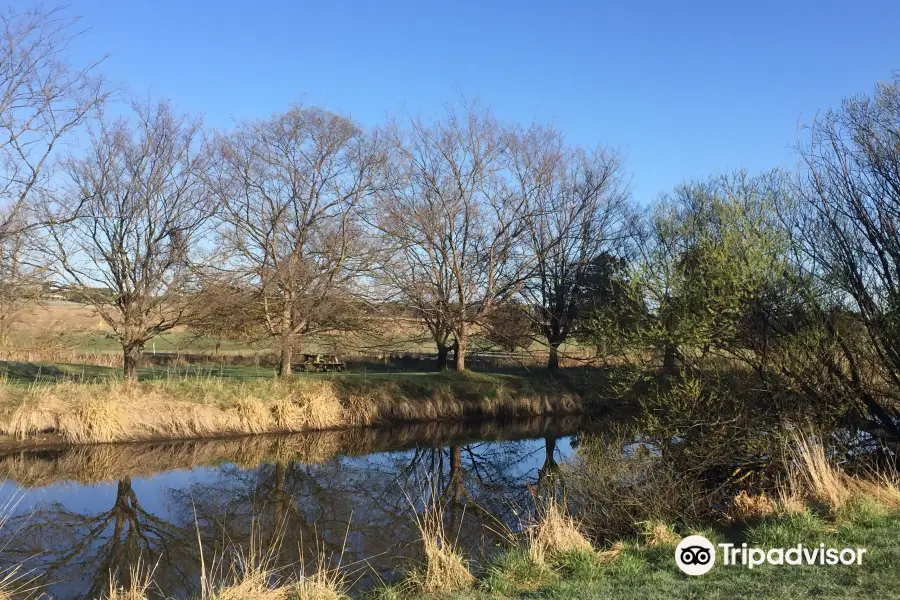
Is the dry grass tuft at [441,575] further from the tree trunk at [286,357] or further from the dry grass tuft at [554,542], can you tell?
the tree trunk at [286,357]

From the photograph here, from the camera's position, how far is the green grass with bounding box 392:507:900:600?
4770 millimetres

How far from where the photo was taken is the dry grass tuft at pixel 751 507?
23.9 ft

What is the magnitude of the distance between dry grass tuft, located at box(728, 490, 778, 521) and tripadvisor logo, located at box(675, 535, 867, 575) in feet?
5.01

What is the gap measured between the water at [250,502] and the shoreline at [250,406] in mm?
486

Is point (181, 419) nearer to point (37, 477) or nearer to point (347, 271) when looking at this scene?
point (37, 477)

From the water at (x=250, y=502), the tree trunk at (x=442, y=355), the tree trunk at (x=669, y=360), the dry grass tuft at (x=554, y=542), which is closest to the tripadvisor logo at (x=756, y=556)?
the dry grass tuft at (x=554, y=542)

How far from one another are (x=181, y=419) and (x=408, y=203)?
1191 cm

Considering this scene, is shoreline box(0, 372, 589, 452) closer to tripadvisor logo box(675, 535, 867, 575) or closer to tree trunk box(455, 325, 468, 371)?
tree trunk box(455, 325, 468, 371)

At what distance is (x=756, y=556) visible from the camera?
559 cm

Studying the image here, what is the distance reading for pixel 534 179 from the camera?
2553 centimetres

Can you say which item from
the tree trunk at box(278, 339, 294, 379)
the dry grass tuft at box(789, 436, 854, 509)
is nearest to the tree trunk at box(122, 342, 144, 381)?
the tree trunk at box(278, 339, 294, 379)

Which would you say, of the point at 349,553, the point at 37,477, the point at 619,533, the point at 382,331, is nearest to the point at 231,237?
the point at 382,331

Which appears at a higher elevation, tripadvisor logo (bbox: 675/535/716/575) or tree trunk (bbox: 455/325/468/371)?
tree trunk (bbox: 455/325/468/371)

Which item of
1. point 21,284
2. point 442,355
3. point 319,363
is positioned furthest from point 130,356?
point 442,355
